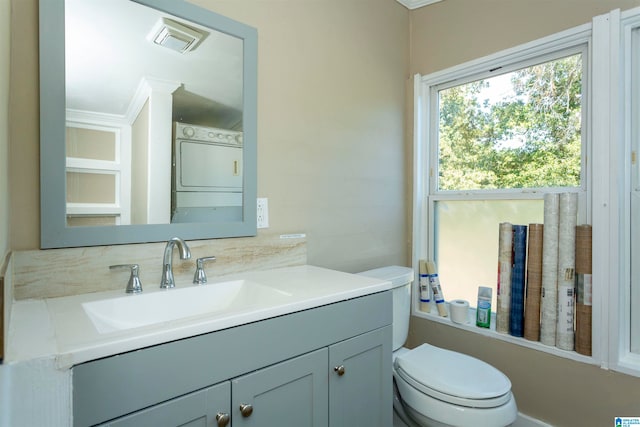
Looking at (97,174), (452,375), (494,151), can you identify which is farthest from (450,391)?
(97,174)

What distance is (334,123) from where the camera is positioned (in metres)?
1.75

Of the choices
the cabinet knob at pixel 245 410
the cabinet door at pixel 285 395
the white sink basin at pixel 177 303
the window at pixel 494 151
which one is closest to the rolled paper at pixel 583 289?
the window at pixel 494 151

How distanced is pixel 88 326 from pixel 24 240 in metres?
0.42

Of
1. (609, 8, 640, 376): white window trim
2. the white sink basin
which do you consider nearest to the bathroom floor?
(609, 8, 640, 376): white window trim

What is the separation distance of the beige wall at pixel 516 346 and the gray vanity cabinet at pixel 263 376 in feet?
2.73

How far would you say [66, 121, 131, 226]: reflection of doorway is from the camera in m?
1.02

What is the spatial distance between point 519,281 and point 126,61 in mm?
1920

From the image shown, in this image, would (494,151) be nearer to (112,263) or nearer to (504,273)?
(504,273)

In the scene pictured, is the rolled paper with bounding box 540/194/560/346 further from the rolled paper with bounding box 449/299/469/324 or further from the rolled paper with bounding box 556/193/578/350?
the rolled paper with bounding box 449/299/469/324

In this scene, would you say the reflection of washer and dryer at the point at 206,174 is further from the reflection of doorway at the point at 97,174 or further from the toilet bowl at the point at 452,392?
the toilet bowl at the point at 452,392

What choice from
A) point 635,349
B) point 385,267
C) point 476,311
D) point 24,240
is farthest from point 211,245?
point 635,349

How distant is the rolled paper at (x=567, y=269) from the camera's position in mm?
1493

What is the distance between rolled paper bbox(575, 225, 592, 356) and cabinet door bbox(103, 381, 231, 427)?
152 cm

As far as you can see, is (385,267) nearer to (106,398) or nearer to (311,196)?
(311,196)
